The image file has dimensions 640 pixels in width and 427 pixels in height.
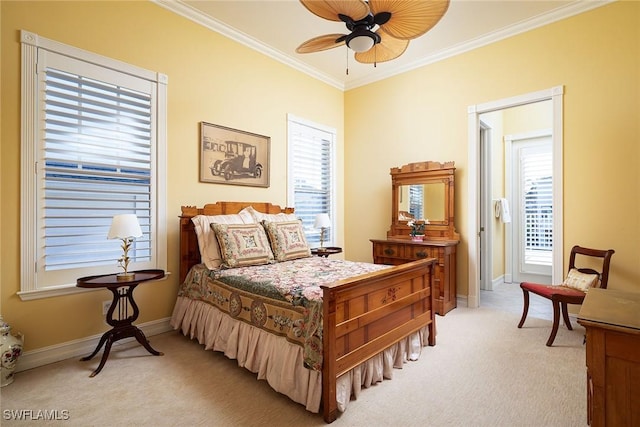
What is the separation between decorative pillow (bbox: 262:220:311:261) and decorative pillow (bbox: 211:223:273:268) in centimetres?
12

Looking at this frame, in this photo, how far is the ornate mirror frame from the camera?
4.07m

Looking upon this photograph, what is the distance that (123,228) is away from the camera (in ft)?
8.02

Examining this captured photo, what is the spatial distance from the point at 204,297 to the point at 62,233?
1250 millimetres

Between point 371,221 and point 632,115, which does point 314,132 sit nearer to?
point 371,221

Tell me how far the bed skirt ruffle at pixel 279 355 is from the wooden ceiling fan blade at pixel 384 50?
2401mm

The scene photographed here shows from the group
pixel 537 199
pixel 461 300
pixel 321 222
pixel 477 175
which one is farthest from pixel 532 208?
pixel 321 222

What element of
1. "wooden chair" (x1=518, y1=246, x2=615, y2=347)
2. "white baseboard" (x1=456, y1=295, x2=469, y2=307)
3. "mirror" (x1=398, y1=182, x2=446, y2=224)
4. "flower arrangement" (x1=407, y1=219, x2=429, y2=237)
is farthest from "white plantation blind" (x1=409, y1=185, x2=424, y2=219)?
"wooden chair" (x1=518, y1=246, x2=615, y2=347)

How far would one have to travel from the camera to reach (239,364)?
7.77ft

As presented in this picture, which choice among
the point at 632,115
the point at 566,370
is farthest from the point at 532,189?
the point at 566,370

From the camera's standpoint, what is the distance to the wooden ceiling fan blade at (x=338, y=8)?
2.02m

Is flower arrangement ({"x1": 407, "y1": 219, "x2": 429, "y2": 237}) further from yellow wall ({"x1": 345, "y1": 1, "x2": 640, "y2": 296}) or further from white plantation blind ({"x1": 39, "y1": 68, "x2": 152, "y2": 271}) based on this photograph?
white plantation blind ({"x1": 39, "y1": 68, "x2": 152, "y2": 271})

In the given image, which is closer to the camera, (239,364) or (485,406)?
(485,406)

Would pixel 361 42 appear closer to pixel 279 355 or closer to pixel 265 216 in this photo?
pixel 265 216

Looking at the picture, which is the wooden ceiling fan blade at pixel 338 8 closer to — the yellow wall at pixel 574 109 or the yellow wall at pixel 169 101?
the yellow wall at pixel 169 101
